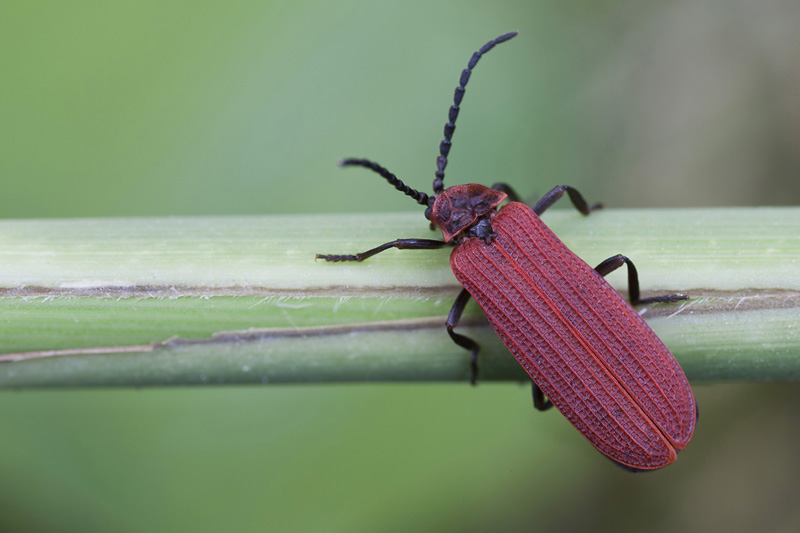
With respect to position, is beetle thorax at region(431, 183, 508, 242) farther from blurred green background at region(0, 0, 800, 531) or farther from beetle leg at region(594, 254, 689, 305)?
beetle leg at region(594, 254, 689, 305)

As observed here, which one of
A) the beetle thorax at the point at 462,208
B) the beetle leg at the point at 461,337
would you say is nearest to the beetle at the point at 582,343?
the beetle leg at the point at 461,337

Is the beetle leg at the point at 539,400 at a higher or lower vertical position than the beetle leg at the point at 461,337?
lower

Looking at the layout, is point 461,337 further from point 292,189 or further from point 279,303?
point 292,189

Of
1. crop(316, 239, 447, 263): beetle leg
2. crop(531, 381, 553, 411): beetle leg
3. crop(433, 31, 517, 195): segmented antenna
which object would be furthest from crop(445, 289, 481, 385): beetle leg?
crop(433, 31, 517, 195): segmented antenna

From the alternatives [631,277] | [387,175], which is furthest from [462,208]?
[631,277]

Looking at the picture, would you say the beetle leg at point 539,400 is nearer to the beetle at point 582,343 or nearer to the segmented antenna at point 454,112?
the beetle at point 582,343
